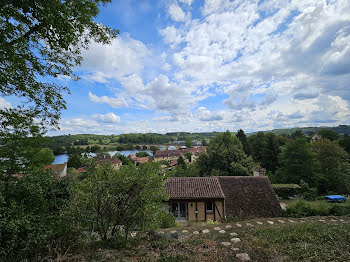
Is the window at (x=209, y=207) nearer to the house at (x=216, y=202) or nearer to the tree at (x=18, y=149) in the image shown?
the house at (x=216, y=202)

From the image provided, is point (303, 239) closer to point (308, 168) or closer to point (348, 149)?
point (308, 168)

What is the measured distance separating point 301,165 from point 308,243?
1997 cm

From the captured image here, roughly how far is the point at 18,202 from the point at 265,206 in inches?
534

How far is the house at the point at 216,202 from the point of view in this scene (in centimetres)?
1195

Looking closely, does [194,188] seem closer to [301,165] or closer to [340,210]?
[340,210]

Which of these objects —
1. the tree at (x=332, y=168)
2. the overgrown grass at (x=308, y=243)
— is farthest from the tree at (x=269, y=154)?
the overgrown grass at (x=308, y=243)

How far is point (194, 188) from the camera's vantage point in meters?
12.8

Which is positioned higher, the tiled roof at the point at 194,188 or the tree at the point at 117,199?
the tree at the point at 117,199

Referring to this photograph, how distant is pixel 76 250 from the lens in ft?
12.8

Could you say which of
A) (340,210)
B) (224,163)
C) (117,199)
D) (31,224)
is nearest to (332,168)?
(224,163)

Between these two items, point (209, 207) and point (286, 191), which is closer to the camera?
point (209, 207)

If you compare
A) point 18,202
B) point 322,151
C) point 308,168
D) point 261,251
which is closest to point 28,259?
point 18,202

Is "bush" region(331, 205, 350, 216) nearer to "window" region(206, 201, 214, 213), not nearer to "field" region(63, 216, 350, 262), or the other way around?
"field" region(63, 216, 350, 262)

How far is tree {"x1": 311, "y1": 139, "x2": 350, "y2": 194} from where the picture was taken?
64.8 feet
